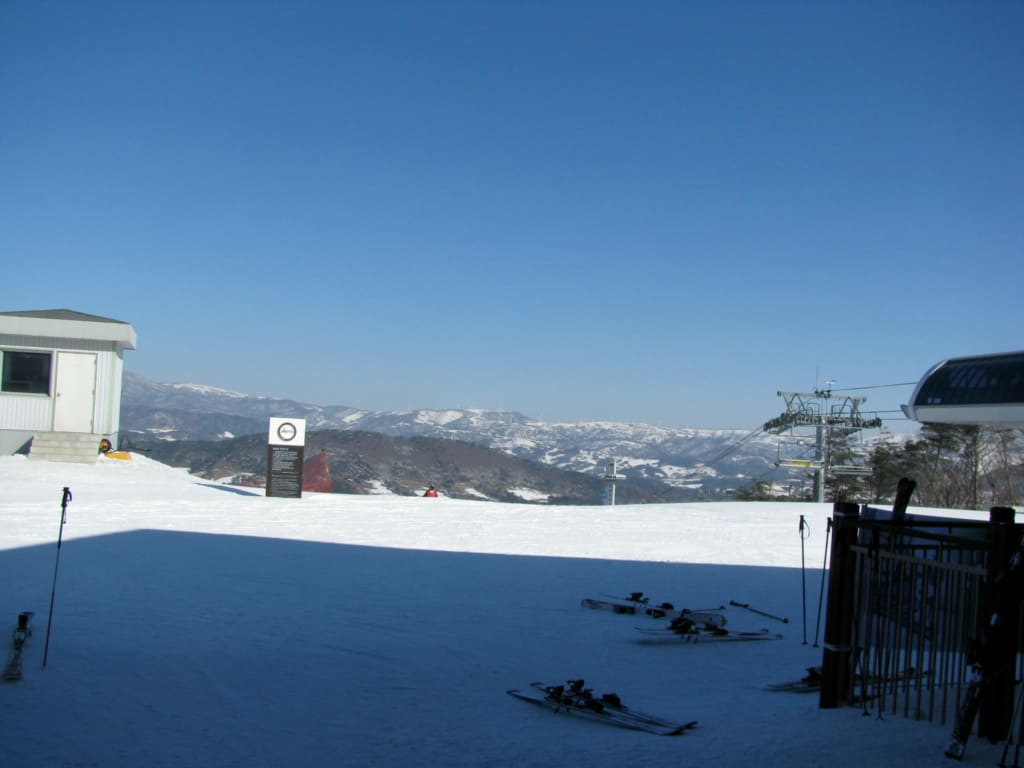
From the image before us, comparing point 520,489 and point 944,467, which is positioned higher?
point 944,467

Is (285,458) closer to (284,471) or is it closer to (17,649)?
(284,471)

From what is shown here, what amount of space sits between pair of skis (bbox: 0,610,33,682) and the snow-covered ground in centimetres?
11

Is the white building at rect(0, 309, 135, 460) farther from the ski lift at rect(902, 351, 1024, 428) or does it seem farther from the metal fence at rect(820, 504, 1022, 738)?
the metal fence at rect(820, 504, 1022, 738)

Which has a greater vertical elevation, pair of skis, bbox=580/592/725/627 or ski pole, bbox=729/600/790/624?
pair of skis, bbox=580/592/725/627

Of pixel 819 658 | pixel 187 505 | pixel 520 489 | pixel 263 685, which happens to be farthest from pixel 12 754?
pixel 520 489

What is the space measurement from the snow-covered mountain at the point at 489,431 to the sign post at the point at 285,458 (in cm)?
7589

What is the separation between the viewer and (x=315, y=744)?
5.55 m

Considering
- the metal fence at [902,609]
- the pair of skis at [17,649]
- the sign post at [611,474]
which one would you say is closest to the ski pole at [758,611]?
the metal fence at [902,609]

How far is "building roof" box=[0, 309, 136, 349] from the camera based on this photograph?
978 inches

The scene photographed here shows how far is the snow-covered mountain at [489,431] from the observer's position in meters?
109

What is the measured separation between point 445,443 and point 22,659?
68837 millimetres

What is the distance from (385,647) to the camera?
8.36 m

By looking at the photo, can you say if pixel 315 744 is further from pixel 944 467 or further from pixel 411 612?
pixel 944 467

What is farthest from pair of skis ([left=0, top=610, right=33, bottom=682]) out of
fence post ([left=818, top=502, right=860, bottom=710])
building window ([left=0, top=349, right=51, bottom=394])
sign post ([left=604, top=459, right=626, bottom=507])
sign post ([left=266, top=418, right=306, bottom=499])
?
sign post ([left=604, top=459, right=626, bottom=507])
